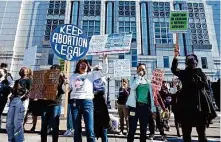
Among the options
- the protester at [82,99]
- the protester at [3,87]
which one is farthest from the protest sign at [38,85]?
the protester at [3,87]

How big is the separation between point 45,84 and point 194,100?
2564mm

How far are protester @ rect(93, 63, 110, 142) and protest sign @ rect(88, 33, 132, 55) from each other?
4.56m

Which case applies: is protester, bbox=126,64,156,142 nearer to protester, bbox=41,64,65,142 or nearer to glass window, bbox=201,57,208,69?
protester, bbox=41,64,65,142

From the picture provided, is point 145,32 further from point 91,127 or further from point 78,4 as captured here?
point 91,127

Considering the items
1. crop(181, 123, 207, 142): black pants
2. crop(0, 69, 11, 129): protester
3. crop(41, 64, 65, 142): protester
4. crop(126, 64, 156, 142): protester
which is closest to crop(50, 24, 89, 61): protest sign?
crop(0, 69, 11, 129): protester

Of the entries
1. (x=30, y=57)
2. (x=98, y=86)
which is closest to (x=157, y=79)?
(x=98, y=86)

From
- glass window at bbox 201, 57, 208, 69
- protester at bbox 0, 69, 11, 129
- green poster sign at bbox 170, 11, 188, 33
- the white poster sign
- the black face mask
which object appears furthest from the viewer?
glass window at bbox 201, 57, 208, 69

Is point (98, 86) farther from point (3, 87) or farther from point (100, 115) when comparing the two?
point (3, 87)

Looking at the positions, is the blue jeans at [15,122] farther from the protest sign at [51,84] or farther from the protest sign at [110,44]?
the protest sign at [110,44]

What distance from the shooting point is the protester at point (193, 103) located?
400 cm

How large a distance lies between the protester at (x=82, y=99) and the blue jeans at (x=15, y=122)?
2.91 feet

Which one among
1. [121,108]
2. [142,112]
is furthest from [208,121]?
[121,108]

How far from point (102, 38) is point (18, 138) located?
234 inches

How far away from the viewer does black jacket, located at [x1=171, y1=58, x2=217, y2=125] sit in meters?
4.00
